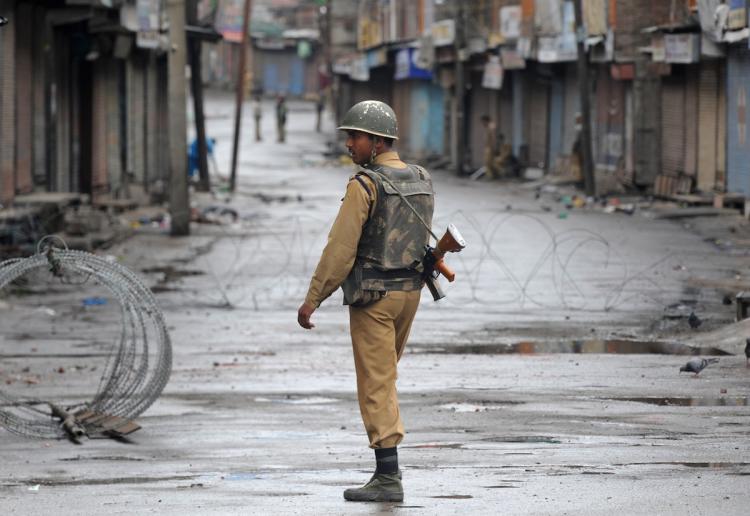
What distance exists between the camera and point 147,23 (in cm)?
3095

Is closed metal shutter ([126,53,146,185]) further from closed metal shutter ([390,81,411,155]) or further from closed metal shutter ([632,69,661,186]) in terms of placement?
closed metal shutter ([390,81,411,155])

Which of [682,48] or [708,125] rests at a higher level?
[682,48]

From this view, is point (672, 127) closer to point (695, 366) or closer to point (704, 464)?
point (695, 366)

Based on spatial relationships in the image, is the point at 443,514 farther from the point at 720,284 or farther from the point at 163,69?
the point at 163,69

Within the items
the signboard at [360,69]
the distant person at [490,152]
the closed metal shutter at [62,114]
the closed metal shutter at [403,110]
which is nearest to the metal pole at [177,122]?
the closed metal shutter at [62,114]

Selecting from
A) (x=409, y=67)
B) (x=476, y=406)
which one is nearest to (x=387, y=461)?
(x=476, y=406)

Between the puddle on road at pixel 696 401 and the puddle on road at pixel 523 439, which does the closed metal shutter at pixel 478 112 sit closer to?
the puddle on road at pixel 696 401

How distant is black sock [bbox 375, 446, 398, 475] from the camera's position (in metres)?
7.15

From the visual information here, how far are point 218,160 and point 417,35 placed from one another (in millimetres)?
11400

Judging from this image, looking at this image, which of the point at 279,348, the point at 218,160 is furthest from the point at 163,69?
the point at 279,348

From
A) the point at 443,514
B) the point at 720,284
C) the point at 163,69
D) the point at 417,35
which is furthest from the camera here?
the point at 417,35

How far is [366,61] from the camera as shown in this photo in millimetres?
64875

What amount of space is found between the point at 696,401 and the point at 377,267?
334 centimetres

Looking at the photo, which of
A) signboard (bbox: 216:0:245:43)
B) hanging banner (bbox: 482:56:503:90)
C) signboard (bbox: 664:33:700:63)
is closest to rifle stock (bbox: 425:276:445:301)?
signboard (bbox: 664:33:700:63)
